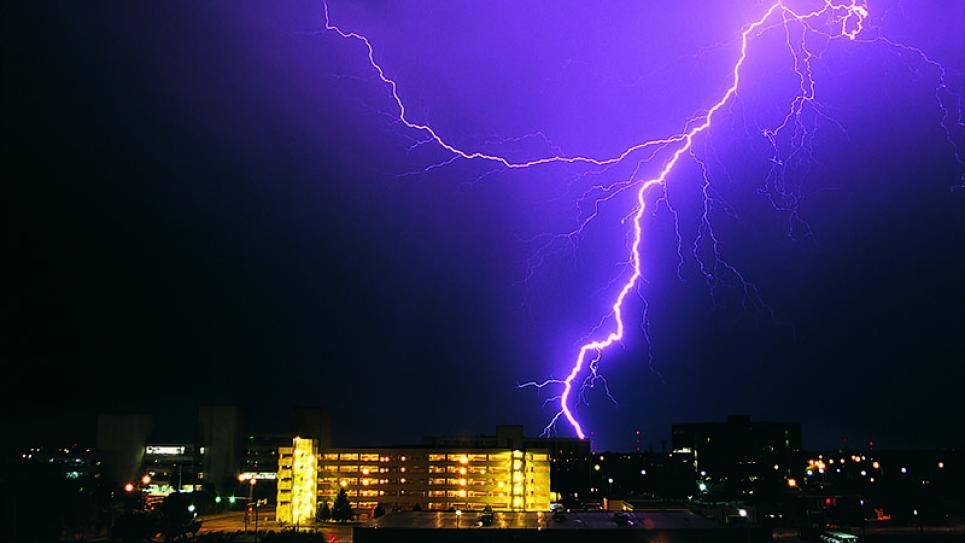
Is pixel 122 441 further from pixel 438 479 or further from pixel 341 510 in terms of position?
pixel 438 479

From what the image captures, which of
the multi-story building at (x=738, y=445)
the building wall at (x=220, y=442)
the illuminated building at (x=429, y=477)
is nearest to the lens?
the illuminated building at (x=429, y=477)

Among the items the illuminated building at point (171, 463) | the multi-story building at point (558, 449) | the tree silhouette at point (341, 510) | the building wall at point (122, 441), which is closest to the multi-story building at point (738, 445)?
the multi-story building at point (558, 449)

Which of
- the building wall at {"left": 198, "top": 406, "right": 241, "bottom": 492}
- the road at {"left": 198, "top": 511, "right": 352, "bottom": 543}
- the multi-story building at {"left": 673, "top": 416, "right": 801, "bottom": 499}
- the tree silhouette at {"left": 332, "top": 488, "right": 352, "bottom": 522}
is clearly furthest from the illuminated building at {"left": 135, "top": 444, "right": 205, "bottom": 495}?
the multi-story building at {"left": 673, "top": 416, "right": 801, "bottom": 499}

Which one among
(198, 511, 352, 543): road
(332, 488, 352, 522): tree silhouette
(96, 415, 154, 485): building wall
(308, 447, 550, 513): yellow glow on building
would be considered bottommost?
(198, 511, 352, 543): road

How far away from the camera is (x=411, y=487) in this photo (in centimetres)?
4084

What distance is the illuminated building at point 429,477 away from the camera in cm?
3953

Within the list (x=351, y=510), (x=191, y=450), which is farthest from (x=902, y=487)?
(x=191, y=450)

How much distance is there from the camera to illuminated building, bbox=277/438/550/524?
3953 cm

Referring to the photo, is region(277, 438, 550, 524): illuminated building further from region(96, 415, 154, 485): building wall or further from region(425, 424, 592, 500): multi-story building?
region(96, 415, 154, 485): building wall

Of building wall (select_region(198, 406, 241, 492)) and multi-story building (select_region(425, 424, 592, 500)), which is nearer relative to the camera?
multi-story building (select_region(425, 424, 592, 500))

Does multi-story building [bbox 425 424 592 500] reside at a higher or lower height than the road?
higher

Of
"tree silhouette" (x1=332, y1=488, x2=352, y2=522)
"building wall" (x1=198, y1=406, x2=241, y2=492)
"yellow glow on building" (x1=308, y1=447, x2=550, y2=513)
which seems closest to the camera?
"tree silhouette" (x1=332, y1=488, x2=352, y2=522)

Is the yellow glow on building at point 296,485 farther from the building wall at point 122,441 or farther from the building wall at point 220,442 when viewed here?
the building wall at point 122,441

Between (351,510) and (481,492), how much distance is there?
596 centimetres
